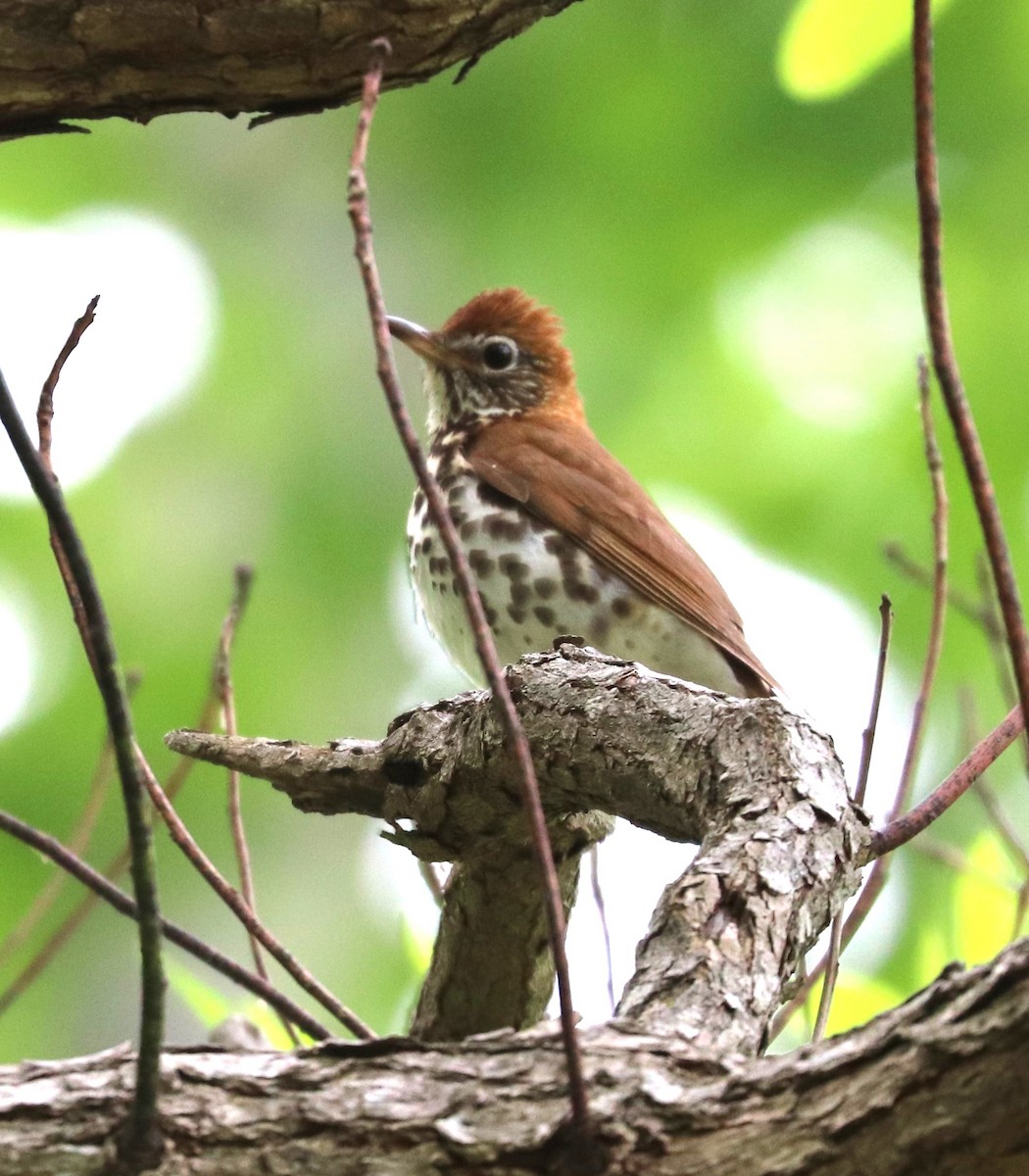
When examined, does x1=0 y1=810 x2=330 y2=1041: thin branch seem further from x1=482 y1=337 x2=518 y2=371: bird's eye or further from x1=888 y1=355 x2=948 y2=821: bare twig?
x1=482 y1=337 x2=518 y2=371: bird's eye

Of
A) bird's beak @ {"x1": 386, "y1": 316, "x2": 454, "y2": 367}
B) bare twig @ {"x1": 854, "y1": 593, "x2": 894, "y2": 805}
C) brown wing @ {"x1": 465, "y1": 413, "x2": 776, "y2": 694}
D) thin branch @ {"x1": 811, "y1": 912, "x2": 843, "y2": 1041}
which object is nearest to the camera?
thin branch @ {"x1": 811, "y1": 912, "x2": 843, "y2": 1041}

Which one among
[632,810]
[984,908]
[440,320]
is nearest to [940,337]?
[632,810]

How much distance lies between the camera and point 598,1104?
5.46 ft

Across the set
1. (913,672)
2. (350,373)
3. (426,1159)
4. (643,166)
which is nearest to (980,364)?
(913,672)

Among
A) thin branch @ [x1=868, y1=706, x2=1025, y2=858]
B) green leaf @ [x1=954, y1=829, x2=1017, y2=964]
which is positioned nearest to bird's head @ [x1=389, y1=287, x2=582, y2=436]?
green leaf @ [x1=954, y1=829, x2=1017, y2=964]

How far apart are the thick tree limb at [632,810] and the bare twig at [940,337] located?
63 centimetres

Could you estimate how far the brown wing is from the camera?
4.66 meters

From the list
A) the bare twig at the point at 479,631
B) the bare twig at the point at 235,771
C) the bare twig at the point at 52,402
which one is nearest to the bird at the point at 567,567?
the bare twig at the point at 235,771

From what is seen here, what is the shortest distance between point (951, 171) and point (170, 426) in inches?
165

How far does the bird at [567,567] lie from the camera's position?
452cm

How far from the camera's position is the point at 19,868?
23.6 feet

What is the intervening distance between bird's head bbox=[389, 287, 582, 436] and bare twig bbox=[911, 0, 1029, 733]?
409 cm

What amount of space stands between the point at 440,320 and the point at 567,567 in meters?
3.84

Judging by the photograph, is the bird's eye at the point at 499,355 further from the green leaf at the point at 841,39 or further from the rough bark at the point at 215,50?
the rough bark at the point at 215,50
